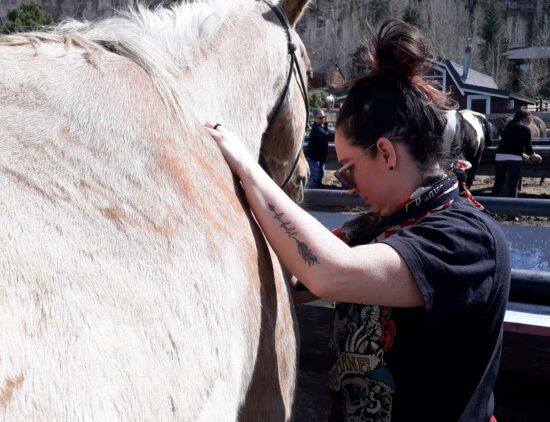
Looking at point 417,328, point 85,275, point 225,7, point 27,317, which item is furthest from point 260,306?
point 225,7

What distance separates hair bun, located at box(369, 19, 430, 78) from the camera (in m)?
1.80

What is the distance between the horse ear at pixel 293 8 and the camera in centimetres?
238

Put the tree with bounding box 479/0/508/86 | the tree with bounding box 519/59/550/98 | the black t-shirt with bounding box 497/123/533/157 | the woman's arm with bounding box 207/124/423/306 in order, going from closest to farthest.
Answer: the woman's arm with bounding box 207/124/423/306 < the black t-shirt with bounding box 497/123/533/157 < the tree with bounding box 519/59/550/98 < the tree with bounding box 479/0/508/86

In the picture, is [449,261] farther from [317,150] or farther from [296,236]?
[317,150]

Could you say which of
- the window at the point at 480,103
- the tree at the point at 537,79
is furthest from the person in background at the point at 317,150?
the tree at the point at 537,79

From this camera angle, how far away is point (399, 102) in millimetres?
1755

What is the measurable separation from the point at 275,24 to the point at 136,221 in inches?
49.2

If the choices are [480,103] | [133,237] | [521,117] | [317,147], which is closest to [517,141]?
[521,117]

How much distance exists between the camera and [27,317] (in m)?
1.04

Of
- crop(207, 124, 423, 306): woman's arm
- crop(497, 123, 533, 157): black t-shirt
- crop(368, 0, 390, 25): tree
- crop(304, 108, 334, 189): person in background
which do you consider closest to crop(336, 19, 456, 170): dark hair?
crop(207, 124, 423, 306): woman's arm

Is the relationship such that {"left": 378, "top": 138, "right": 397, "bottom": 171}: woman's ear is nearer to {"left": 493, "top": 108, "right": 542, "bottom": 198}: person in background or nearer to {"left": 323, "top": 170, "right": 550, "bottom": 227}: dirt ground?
{"left": 323, "top": 170, "right": 550, "bottom": 227}: dirt ground

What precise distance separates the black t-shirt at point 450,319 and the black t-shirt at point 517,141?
9.79 m

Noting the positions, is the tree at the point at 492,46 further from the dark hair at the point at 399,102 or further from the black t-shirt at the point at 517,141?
the dark hair at the point at 399,102

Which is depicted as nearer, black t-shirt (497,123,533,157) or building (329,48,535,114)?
black t-shirt (497,123,533,157)
